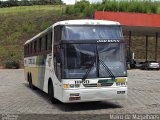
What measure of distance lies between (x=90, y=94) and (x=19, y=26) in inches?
2613

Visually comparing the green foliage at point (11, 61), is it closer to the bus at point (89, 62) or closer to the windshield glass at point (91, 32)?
the bus at point (89, 62)

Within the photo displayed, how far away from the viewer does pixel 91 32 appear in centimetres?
1425

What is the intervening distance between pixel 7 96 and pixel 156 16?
33721 millimetres

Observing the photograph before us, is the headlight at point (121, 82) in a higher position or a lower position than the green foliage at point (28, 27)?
higher

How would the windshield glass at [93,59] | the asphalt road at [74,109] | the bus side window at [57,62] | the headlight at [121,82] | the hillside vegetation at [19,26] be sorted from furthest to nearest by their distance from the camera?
the hillside vegetation at [19,26]
the bus side window at [57,62]
the headlight at [121,82]
the windshield glass at [93,59]
the asphalt road at [74,109]

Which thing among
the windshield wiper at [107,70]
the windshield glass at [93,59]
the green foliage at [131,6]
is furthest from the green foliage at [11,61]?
the windshield wiper at [107,70]

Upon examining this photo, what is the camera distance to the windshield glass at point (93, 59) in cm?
1368

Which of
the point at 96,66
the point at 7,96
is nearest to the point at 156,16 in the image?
the point at 7,96

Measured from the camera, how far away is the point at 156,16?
4906 cm

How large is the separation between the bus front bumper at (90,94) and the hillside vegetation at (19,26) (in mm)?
48211

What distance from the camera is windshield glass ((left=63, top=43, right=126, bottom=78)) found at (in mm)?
13680

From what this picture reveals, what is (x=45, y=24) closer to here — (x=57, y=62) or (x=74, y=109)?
(x=57, y=62)

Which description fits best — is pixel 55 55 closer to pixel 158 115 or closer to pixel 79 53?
pixel 79 53

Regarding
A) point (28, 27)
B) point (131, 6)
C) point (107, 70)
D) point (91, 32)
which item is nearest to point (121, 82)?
point (107, 70)
